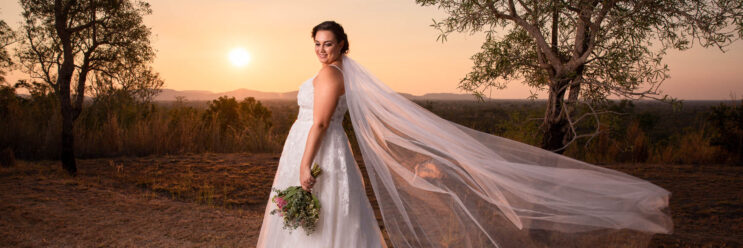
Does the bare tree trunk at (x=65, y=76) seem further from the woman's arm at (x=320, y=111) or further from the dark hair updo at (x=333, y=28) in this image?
the woman's arm at (x=320, y=111)

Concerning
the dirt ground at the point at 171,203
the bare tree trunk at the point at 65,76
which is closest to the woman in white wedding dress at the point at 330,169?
the dirt ground at the point at 171,203

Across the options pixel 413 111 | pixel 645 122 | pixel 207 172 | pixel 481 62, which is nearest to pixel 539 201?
pixel 413 111

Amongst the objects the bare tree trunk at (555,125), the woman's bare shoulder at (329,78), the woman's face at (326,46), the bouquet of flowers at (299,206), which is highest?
the woman's face at (326,46)

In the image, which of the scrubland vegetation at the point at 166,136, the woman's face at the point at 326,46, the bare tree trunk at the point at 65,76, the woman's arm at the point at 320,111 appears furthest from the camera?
the scrubland vegetation at the point at 166,136

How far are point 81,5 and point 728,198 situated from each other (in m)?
9.71

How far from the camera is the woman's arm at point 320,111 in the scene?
110 inches

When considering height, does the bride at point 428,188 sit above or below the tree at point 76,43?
below

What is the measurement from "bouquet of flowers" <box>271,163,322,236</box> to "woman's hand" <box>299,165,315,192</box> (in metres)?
0.03

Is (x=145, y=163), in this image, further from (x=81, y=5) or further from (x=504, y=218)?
(x=504, y=218)

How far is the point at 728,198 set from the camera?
6.22 meters

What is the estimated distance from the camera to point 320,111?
2.79m

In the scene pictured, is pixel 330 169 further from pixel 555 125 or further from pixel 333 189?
pixel 555 125

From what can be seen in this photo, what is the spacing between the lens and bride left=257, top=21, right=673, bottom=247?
117 inches

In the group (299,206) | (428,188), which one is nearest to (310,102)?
(299,206)
